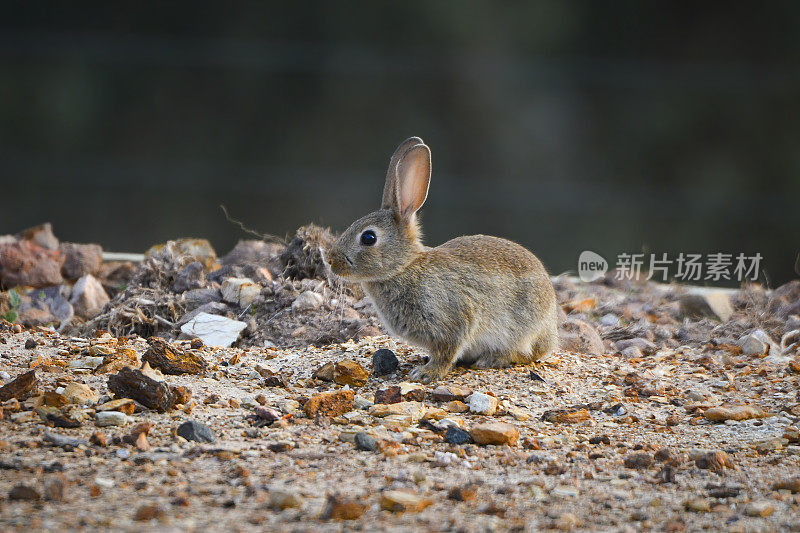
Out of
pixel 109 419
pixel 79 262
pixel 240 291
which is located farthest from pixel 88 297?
pixel 109 419

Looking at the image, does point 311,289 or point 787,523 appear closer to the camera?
point 787,523

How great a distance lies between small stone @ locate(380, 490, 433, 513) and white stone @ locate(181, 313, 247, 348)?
2195mm

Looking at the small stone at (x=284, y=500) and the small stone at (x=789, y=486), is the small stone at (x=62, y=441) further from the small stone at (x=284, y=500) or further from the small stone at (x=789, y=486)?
the small stone at (x=789, y=486)

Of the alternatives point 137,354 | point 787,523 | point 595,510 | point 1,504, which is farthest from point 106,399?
point 787,523

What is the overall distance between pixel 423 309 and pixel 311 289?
3.54ft

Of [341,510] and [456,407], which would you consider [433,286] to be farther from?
[341,510]

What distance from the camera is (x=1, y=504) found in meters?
2.12

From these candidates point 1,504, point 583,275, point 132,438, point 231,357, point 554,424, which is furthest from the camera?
point 583,275

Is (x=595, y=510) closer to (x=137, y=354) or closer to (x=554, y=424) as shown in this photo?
(x=554, y=424)

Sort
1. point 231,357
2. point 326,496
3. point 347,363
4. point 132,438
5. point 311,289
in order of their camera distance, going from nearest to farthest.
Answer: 1. point 326,496
2. point 132,438
3. point 347,363
4. point 231,357
5. point 311,289

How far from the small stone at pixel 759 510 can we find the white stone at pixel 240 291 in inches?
117

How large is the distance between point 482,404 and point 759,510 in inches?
46.1

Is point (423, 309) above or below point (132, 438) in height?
above

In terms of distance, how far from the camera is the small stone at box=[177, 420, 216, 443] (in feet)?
→ 8.99
